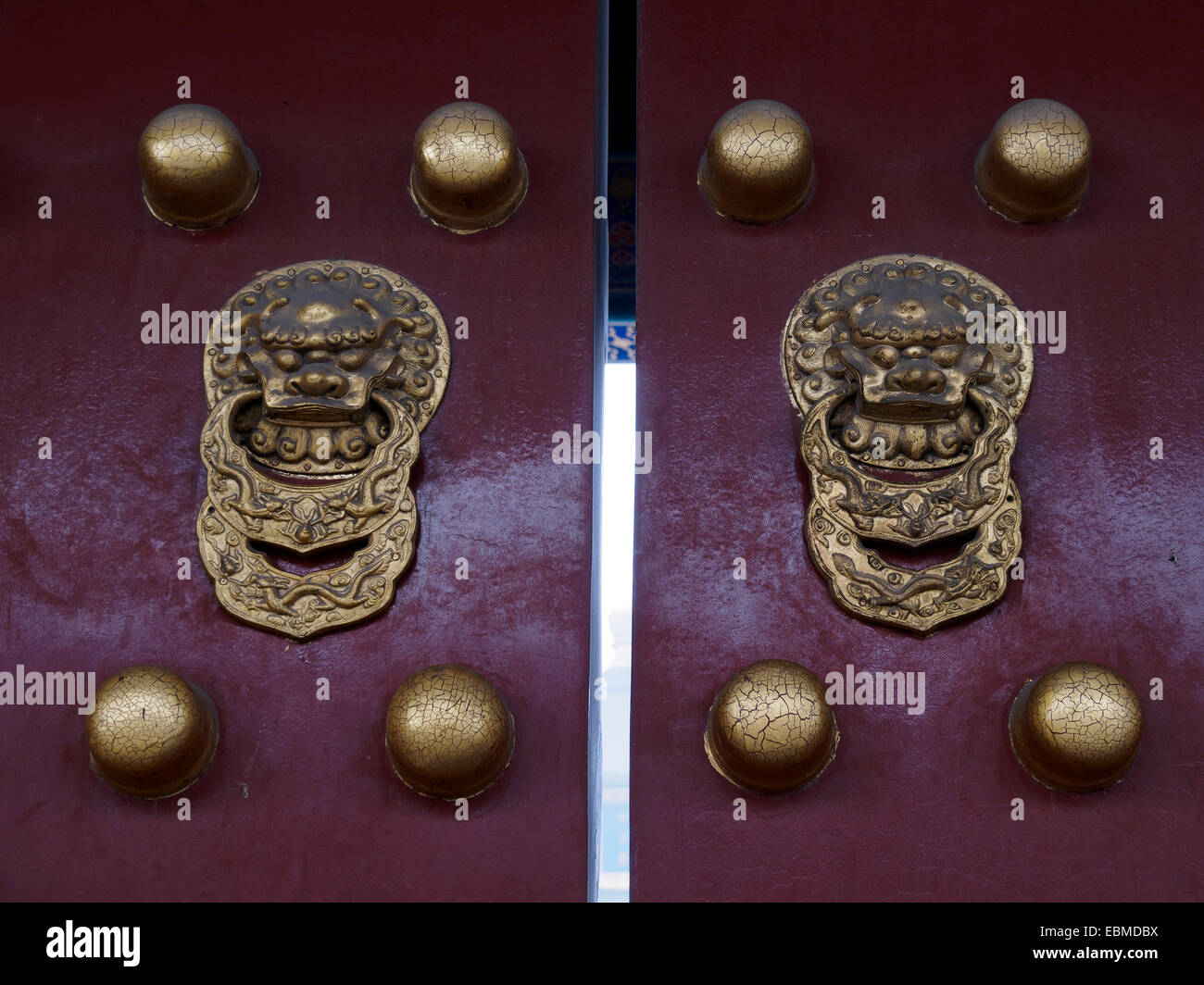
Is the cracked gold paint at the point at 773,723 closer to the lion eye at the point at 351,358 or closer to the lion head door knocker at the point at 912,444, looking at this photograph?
the lion head door knocker at the point at 912,444

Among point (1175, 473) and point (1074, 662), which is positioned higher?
point (1175, 473)

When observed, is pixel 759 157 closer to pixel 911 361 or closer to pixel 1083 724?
pixel 911 361

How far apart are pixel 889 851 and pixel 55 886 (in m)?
0.62

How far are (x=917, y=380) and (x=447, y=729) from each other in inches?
17.9

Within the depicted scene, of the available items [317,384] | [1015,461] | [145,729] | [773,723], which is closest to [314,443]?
[317,384]

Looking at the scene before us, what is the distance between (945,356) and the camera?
1217 millimetres

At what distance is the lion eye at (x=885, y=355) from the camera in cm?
121

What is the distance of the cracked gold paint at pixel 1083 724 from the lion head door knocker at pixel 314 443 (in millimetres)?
499

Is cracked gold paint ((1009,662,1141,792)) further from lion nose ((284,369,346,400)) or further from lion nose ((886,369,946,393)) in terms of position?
lion nose ((284,369,346,400))

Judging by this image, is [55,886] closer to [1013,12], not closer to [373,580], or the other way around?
[373,580]

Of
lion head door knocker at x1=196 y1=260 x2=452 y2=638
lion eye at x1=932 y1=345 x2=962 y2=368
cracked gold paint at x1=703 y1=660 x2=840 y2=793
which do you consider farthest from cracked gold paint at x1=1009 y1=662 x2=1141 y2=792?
lion head door knocker at x1=196 y1=260 x2=452 y2=638

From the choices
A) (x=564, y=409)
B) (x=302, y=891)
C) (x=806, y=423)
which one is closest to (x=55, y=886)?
(x=302, y=891)

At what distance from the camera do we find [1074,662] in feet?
3.71

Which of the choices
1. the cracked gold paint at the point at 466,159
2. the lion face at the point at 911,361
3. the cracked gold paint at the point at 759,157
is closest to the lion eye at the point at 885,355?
the lion face at the point at 911,361
